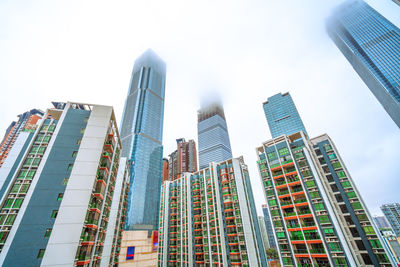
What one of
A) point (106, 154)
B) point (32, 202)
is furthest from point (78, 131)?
point (32, 202)

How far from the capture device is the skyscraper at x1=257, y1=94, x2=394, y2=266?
35.8 metres

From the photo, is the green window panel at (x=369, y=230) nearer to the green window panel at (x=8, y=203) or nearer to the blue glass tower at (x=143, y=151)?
the green window panel at (x=8, y=203)

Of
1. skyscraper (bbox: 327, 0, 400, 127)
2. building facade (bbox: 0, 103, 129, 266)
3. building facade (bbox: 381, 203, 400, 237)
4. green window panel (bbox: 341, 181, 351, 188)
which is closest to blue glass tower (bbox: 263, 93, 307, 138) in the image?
skyscraper (bbox: 327, 0, 400, 127)

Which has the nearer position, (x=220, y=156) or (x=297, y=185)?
(x=297, y=185)

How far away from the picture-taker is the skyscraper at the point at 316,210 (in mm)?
35812

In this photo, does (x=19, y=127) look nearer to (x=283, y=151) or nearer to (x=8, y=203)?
(x=8, y=203)

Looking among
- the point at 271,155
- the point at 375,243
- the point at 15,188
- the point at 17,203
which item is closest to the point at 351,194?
the point at 375,243

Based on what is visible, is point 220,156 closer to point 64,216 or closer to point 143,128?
point 143,128

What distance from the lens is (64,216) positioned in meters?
26.9

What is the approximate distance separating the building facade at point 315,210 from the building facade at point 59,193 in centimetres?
4073

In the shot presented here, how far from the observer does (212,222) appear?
62.4 meters

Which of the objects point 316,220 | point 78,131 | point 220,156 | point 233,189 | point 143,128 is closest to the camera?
point 78,131

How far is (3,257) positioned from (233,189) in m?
57.1

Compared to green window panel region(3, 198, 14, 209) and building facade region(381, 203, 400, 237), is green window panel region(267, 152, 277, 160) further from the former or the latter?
building facade region(381, 203, 400, 237)
